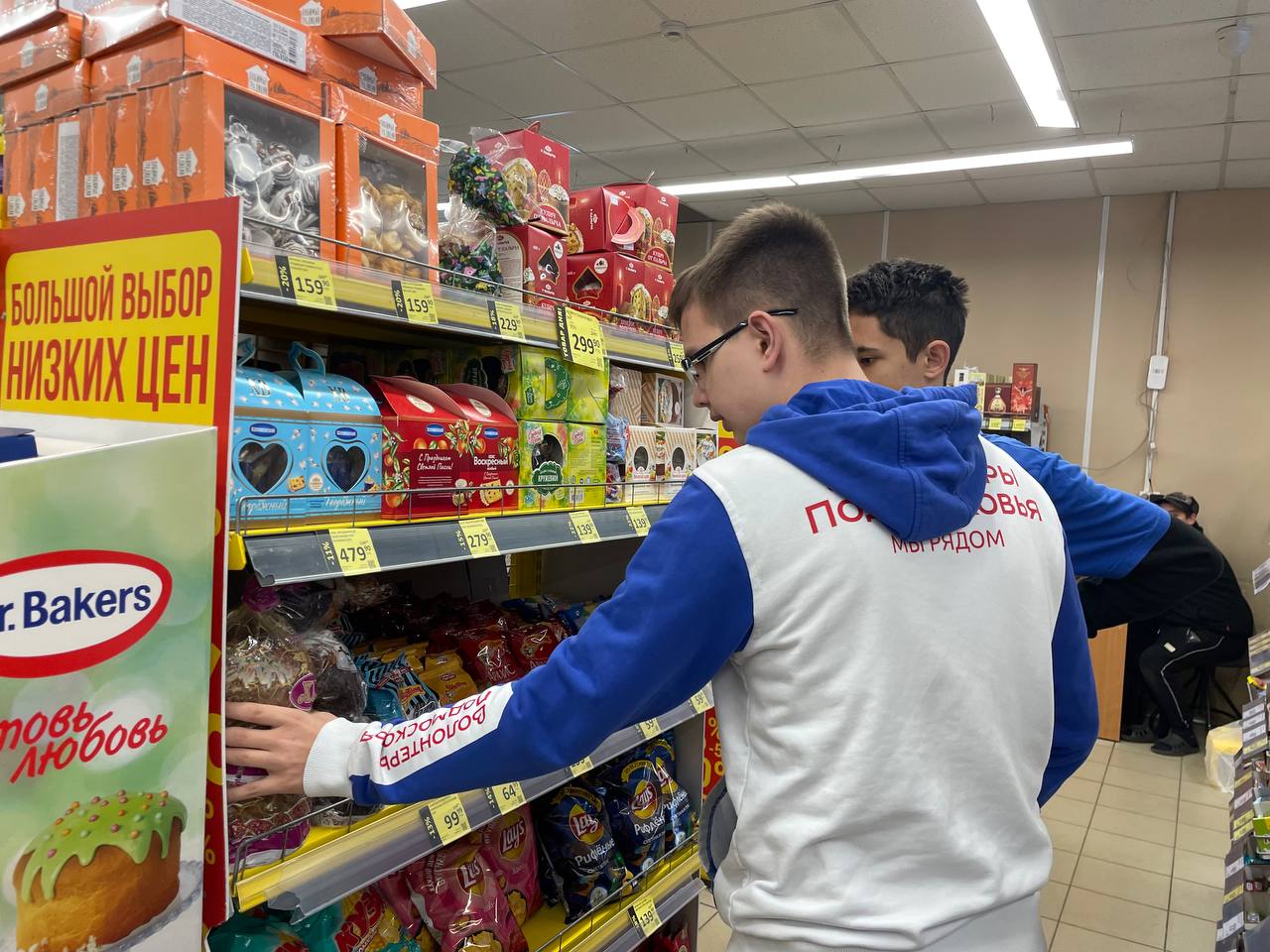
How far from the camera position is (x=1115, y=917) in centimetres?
346

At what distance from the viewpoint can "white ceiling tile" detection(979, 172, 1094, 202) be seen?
6766 millimetres

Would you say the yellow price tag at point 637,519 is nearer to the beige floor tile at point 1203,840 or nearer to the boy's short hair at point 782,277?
the boy's short hair at point 782,277

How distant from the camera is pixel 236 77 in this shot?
1.22 m

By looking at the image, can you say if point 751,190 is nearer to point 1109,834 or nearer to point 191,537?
point 1109,834

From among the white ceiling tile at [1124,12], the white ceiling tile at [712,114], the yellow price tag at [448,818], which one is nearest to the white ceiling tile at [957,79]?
the white ceiling tile at [1124,12]

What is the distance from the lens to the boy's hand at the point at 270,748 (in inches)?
41.8

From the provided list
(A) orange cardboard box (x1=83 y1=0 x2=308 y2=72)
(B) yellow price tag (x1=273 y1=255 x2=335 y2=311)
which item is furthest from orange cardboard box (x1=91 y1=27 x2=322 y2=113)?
(B) yellow price tag (x1=273 y1=255 x2=335 y2=311)

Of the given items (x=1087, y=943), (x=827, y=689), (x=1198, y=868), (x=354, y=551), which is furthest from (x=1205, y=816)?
(x=354, y=551)

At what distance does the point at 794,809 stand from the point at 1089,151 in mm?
6333

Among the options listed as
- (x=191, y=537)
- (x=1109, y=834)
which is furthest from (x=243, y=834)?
(x=1109, y=834)

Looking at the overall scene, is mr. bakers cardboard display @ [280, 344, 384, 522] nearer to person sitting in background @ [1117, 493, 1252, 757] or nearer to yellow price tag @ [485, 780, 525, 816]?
yellow price tag @ [485, 780, 525, 816]

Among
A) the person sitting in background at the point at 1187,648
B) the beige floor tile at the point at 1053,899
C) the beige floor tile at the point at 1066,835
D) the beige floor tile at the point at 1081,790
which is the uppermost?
the person sitting in background at the point at 1187,648

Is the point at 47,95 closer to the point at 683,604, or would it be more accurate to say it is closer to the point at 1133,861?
the point at 683,604

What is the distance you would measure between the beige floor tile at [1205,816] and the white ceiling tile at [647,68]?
475cm
